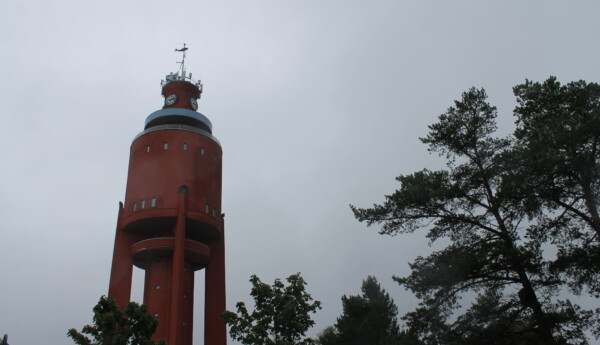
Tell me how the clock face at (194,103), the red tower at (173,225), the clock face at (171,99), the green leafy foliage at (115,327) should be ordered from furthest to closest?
the clock face at (194,103) < the clock face at (171,99) < the red tower at (173,225) < the green leafy foliage at (115,327)

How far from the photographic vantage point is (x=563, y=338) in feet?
46.5

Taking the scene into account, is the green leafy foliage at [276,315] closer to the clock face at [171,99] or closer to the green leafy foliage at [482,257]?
the green leafy foliage at [482,257]

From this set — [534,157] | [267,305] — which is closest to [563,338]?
[534,157]

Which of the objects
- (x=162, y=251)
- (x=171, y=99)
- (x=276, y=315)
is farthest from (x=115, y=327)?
(x=171, y=99)

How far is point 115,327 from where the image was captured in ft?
43.9

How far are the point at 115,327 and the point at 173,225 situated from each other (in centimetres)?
1414

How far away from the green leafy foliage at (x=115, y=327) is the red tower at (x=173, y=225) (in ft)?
34.2

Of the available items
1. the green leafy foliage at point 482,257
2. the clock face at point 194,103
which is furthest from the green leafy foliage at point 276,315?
the clock face at point 194,103

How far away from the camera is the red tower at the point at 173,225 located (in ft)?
85.9

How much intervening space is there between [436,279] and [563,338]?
12.7 feet

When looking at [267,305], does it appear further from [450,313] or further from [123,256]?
[123,256]

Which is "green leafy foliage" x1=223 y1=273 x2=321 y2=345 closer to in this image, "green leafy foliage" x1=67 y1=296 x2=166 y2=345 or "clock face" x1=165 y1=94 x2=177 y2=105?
"green leafy foliage" x1=67 y1=296 x2=166 y2=345

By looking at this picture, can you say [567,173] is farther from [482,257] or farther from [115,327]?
[115,327]

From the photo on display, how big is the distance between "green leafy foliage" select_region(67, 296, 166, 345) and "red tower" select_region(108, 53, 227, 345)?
1043 centimetres
